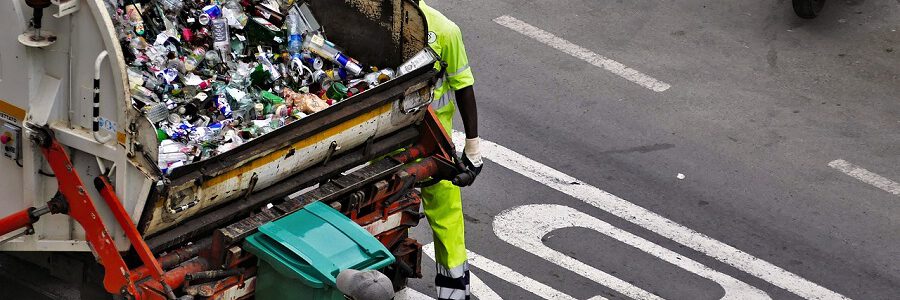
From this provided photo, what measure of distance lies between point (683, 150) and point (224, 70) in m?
3.86

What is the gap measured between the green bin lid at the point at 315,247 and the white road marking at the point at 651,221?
10.1 ft

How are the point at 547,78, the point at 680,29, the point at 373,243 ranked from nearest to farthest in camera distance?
the point at 373,243, the point at 547,78, the point at 680,29

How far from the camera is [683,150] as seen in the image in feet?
A: 34.2

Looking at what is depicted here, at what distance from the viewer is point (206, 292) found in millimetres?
6582

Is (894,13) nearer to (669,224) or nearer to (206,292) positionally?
(669,224)

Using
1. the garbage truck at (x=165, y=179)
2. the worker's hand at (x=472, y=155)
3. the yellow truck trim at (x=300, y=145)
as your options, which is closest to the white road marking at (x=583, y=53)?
the worker's hand at (x=472, y=155)

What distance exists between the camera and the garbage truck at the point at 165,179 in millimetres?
6340

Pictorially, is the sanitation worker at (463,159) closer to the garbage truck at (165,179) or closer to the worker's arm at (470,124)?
the worker's arm at (470,124)

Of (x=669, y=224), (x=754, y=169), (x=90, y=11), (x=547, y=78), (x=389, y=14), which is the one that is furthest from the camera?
(x=547, y=78)

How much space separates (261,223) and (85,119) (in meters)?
0.89

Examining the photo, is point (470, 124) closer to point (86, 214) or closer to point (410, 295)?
point (410, 295)

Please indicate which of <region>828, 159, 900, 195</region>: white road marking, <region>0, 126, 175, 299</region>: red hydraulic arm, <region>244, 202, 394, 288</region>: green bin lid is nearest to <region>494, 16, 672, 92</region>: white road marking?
<region>828, 159, 900, 195</region>: white road marking

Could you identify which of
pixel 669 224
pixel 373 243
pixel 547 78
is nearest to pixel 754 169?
pixel 669 224

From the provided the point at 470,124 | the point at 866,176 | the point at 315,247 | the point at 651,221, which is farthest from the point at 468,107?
the point at 866,176
